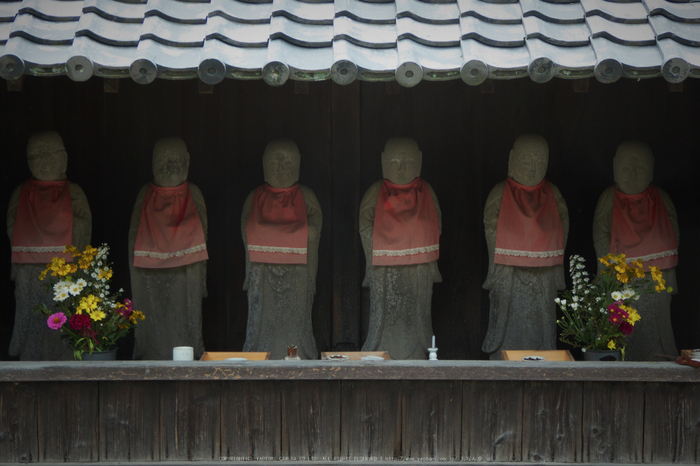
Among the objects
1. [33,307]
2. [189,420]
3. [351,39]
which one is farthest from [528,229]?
[33,307]

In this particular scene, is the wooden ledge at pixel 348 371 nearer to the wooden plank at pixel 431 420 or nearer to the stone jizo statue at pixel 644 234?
the wooden plank at pixel 431 420

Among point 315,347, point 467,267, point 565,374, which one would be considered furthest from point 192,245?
point 565,374

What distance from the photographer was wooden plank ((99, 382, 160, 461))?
410cm

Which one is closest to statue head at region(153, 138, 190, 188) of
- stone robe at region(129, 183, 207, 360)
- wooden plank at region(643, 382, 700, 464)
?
stone robe at region(129, 183, 207, 360)

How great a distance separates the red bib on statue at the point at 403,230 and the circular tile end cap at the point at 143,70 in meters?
1.88

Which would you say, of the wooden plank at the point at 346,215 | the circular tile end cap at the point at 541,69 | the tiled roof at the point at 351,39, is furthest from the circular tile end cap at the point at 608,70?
the wooden plank at the point at 346,215

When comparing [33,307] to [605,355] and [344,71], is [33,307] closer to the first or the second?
[344,71]

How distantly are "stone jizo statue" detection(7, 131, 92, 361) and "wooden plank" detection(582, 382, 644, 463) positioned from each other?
10.8 ft

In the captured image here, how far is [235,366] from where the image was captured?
13.4 ft

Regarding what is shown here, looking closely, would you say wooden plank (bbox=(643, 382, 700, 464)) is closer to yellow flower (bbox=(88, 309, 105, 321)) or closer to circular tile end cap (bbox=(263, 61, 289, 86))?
circular tile end cap (bbox=(263, 61, 289, 86))

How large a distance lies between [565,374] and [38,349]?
340 centimetres

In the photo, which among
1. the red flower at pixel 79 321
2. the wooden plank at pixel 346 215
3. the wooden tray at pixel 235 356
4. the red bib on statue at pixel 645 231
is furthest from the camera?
the wooden plank at pixel 346 215

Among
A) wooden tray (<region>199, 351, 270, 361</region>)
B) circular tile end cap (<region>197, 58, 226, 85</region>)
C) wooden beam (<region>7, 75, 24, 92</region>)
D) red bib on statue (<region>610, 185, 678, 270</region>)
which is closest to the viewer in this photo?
circular tile end cap (<region>197, 58, 226, 85</region>)

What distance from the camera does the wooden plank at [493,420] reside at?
4.12m
